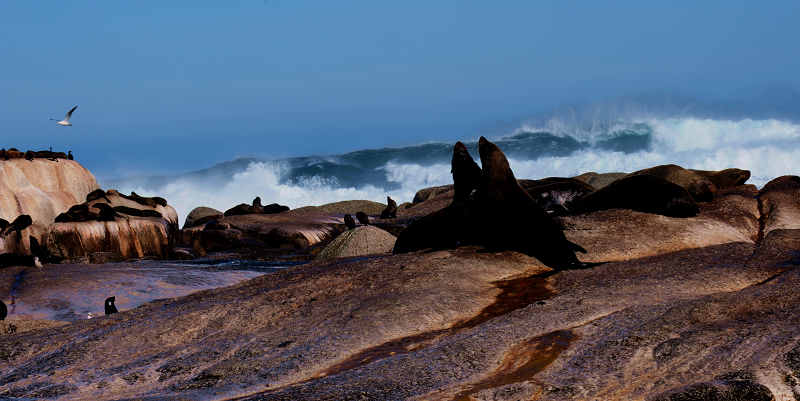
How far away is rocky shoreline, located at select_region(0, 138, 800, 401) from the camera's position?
5.89 m

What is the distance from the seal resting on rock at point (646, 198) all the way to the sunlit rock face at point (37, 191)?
43.4 feet

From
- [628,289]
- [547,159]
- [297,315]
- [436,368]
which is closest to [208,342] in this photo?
[297,315]

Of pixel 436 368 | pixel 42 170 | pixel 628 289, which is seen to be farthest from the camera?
pixel 42 170

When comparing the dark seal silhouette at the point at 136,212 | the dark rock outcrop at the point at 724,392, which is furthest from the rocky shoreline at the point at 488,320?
the dark seal silhouette at the point at 136,212

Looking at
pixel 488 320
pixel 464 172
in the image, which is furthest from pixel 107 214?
pixel 488 320

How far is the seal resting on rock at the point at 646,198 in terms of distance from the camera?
50.9 ft

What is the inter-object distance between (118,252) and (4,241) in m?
2.56

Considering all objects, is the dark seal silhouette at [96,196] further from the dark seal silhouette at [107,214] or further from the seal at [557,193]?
the seal at [557,193]

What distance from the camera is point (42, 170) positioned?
2450cm

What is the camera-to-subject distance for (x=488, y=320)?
8266 mm

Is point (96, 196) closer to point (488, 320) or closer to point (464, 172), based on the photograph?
point (464, 172)

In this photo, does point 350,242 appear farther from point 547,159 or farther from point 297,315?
point 547,159

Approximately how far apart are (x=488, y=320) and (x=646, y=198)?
857 centimetres

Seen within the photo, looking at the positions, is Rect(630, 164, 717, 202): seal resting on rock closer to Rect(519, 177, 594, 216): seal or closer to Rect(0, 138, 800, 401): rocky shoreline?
Rect(0, 138, 800, 401): rocky shoreline
